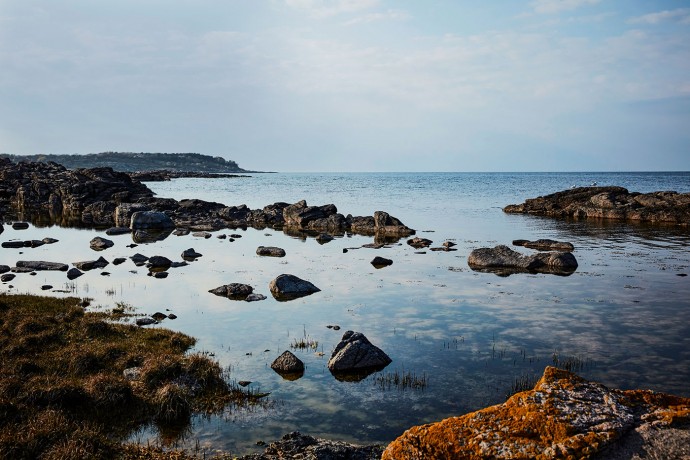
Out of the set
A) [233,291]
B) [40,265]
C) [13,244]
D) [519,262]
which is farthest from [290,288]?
[13,244]

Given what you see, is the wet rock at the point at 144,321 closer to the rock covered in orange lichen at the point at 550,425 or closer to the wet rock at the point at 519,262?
the rock covered in orange lichen at the point at 550,425

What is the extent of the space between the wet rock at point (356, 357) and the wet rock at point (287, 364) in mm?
1018

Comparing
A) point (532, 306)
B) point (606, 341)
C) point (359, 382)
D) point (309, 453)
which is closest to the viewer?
point (309, 453)

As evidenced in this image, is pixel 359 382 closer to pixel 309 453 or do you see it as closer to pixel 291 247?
pixel 309 453

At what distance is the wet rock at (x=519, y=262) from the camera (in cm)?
3428

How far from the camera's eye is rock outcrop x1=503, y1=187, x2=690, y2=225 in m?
65.7

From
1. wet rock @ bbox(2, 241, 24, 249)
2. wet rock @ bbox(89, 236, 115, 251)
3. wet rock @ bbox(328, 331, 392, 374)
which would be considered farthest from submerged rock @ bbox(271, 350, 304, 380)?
wet rock @ bbox(2, 241, 24, 249)

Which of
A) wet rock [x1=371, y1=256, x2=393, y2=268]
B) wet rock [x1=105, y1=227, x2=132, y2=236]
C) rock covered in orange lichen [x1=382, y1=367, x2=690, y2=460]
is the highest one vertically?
rock covered in orange lichen [x1=382, y1=367, x2=690, y2=460]

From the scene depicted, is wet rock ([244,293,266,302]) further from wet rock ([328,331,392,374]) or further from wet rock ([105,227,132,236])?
wet rock ([105,227,132,236])

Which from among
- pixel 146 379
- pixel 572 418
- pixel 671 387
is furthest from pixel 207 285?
pixel 572 418

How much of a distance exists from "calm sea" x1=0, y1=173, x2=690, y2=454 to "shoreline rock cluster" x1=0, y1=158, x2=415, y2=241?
16.0 meters

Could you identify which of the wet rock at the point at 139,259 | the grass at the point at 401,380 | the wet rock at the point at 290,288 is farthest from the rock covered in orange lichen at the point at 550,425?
the wet rock at the point at 139,259

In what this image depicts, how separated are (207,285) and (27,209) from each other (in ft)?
239

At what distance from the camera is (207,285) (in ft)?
94.8
